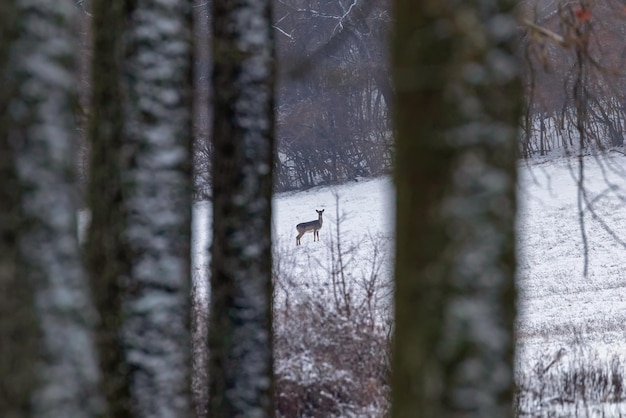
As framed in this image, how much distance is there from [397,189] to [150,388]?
7.54 feet

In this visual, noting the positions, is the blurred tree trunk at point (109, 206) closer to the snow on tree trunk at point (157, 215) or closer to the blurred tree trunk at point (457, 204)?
the snow on tree trunk at point (157, 215)

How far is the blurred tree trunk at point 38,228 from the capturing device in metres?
3.09

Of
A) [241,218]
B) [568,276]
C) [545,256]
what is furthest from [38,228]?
[545,256]

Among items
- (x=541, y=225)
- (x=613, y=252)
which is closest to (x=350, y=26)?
(x=613, y=252)

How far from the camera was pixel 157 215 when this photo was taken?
465 cm

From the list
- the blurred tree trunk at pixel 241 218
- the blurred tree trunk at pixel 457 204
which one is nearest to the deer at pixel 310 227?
the blurred tree trunk at pixel 241 218

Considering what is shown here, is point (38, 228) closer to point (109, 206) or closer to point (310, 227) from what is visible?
point (109, 206)

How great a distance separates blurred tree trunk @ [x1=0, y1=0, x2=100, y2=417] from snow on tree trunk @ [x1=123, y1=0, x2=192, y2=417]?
1463 millimetres

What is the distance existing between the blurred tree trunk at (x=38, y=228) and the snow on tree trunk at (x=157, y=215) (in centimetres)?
146

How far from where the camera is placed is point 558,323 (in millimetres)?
17234

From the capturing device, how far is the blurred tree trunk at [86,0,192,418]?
182 inches

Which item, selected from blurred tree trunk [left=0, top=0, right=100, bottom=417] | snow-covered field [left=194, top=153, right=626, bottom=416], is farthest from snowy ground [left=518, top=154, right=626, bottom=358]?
blurred tree trunk [left=0, top=0, right=100, bottom=417]

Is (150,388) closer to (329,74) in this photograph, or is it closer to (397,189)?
(397,189)

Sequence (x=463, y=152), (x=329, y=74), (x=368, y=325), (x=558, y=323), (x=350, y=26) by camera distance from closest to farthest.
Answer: (x=463, y=152)
(x=329, y=74)
(x=350, y=26)
(x=368, y=325)
(x=558, y=323)
